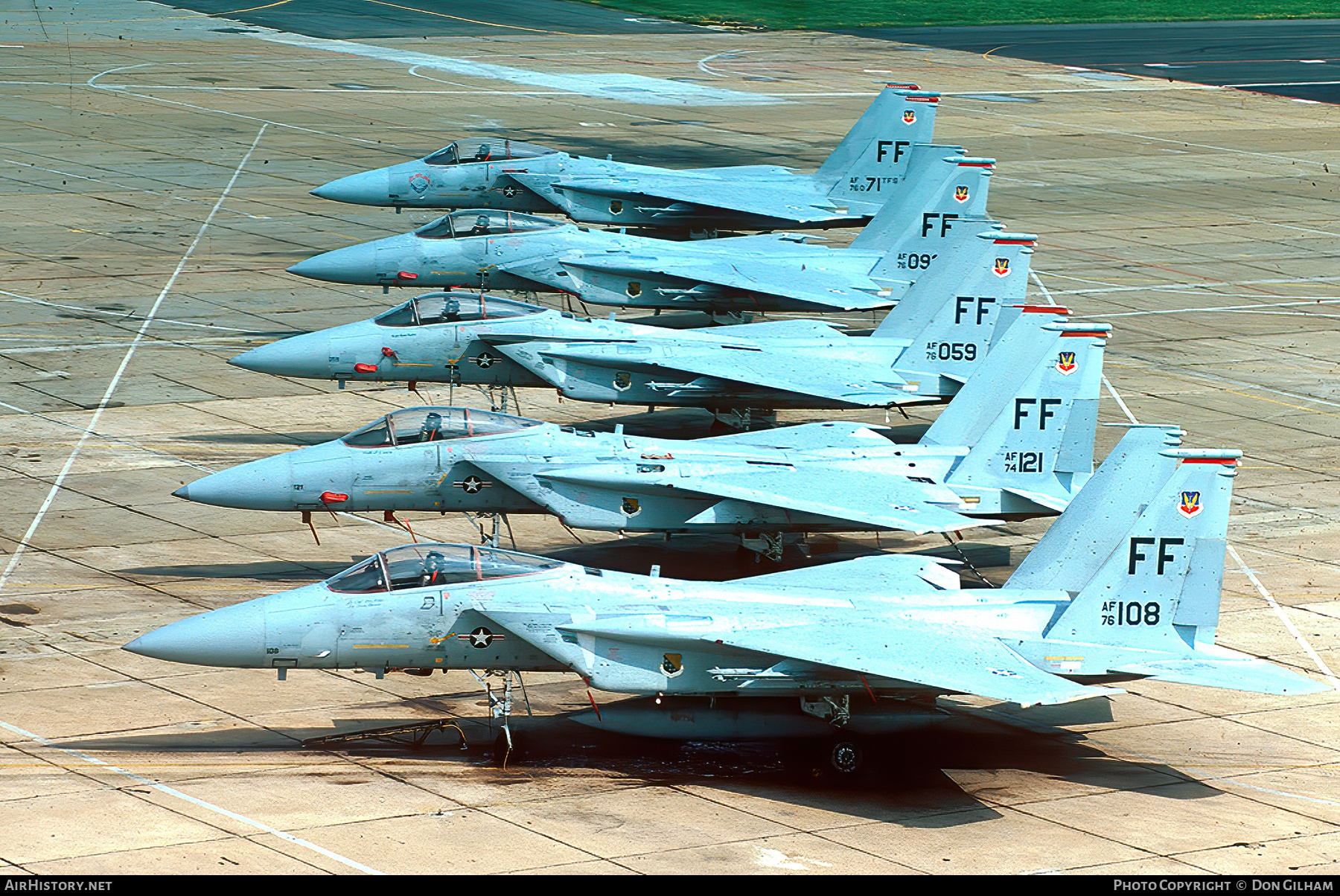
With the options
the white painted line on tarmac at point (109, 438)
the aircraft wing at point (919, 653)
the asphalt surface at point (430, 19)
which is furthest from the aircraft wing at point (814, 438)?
the asphalt surface at point (430, 19)

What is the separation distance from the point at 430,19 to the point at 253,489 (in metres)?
77.1

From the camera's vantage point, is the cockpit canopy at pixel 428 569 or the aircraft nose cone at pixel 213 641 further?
the cockpit canopy at pixel 428 569

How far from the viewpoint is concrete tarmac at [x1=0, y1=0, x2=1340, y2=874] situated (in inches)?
735

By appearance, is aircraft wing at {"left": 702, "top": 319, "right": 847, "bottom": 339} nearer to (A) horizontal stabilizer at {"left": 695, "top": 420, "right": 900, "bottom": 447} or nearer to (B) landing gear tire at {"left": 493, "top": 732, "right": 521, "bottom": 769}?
(A) horizontal stabilizer at {"left": 695, "top": 420, "right": 900, "bottom": 447}

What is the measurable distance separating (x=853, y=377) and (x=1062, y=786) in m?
13.2

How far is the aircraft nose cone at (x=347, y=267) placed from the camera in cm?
3916

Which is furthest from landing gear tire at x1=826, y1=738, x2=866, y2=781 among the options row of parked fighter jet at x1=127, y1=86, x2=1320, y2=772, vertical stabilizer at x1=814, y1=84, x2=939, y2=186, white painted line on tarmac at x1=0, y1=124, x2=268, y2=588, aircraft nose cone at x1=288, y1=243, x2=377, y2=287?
vertical stabilizer at x1=814, y1=84, x2=939, y2=186

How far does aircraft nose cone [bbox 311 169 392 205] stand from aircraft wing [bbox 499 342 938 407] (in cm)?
1667

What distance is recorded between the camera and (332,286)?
152 ft

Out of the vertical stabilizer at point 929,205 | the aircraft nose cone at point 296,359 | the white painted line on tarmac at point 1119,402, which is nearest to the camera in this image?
the aircraft nose cone at point 296,359

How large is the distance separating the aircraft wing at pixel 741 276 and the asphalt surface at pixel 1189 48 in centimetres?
5547

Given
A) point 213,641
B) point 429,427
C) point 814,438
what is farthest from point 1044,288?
point 213,641

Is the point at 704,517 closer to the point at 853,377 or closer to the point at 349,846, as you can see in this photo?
the point at 853,377

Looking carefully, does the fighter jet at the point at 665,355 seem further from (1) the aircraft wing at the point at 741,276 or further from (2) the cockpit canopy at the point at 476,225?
(2) the cockpit canopy at the point at 476,225
